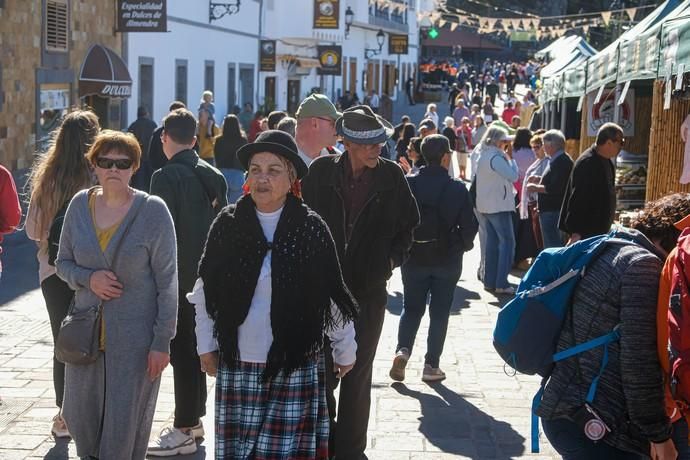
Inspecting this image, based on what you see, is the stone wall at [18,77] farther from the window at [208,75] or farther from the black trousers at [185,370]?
the black trousers at [185,370]

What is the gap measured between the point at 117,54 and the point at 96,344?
19.1m

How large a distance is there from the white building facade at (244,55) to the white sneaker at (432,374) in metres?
17.2

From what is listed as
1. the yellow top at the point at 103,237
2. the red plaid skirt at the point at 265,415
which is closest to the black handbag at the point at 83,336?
the yellow top at the point at 103,237

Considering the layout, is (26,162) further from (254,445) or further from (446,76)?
(446,76)

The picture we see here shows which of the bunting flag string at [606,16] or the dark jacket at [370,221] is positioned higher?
the bunting flag string at [606,16]

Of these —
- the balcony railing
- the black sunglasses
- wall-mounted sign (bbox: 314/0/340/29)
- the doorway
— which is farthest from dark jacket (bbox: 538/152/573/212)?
the balcony railing

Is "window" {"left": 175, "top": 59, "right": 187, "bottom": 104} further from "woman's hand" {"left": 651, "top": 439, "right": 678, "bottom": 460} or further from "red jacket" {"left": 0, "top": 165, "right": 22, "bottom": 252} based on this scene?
"woman's hand" {"left": 651, "top": 439, "right": 678, "bottom": 460}

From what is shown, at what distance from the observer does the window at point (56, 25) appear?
19.9 m

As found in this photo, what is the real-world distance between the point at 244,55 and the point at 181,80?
601 cm

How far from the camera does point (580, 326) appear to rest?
3932mm

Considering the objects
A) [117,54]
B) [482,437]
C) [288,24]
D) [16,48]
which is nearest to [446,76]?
[288,24]

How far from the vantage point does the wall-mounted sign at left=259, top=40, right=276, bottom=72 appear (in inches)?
1371

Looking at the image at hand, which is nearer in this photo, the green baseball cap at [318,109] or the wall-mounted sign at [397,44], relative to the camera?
the green baseball cap at [318,109]

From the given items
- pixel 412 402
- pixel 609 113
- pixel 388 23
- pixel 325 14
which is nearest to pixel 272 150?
pixel 412 402
